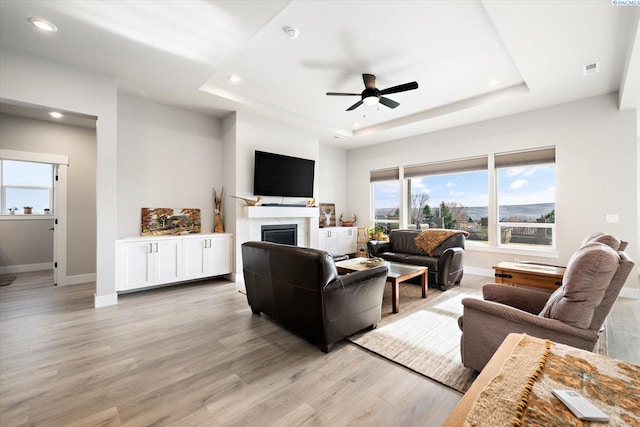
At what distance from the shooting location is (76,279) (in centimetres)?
489

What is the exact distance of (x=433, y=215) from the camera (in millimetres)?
6398

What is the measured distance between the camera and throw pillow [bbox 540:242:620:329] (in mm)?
1603

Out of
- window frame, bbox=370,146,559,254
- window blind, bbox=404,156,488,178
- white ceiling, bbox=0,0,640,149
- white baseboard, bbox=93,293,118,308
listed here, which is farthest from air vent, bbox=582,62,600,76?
white baseboard, bbox=93,293,118,308

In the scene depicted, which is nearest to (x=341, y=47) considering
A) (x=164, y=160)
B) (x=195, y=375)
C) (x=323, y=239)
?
(x=164, y=160)

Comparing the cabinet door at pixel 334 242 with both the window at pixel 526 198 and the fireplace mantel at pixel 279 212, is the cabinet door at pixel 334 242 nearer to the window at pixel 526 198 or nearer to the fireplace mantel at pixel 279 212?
the fireplace mantel at pixel 279 212

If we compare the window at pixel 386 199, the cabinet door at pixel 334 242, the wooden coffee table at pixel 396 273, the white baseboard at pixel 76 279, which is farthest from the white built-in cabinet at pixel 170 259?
the window at pixel 386 199

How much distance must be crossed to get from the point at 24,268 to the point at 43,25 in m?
5.40

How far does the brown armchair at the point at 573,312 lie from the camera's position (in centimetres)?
163

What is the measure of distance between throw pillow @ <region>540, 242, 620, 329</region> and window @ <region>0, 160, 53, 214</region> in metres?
8.89

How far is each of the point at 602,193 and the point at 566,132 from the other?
1108mm

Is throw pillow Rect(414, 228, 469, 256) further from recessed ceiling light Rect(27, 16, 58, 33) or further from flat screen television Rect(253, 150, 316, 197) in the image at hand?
recessed ceiling light Rect(27, 16, 58, 33)

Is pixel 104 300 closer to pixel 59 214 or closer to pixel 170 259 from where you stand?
Result: pixel 170 259

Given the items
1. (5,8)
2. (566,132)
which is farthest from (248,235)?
(566,132)

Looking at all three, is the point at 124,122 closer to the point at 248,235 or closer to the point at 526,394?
the point at 248,235
